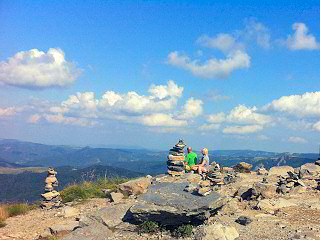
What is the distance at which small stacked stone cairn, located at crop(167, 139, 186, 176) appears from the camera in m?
22.8

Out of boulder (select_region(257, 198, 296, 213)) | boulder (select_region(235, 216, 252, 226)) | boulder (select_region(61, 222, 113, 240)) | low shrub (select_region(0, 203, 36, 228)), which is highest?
boulder (select_region(257, 198, 296, 213))

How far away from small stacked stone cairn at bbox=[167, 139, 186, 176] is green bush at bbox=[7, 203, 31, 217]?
9549mm

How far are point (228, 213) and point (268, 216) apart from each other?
5.91ft

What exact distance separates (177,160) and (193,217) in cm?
945

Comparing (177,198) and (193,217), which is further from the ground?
(177,198)

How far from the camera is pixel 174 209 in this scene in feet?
43.3

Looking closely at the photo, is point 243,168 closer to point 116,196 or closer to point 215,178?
point 215,178

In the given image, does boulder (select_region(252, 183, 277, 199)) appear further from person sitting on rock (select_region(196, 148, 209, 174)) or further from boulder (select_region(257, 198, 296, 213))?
person sitting on rock (select_region(196, 148, 209, 174))

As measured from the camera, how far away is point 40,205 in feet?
67.3

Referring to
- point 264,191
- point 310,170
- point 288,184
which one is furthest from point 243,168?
point 264,191

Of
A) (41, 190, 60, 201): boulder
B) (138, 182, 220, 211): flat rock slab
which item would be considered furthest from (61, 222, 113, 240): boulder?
(41, 190, 60, 201): boulder

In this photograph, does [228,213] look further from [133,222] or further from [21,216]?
[21,216]

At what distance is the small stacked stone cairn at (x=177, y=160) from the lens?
22.8 metres

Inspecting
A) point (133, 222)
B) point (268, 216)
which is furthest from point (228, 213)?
point (133, 222)
